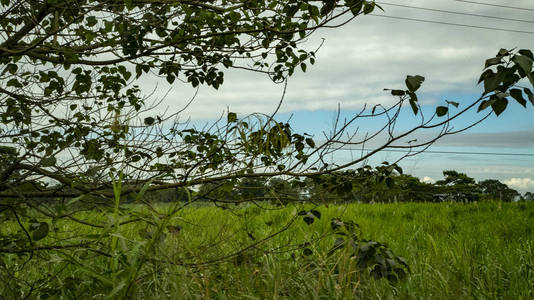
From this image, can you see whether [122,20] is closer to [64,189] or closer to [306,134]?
[64,189]

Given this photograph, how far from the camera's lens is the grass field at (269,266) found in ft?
8.32

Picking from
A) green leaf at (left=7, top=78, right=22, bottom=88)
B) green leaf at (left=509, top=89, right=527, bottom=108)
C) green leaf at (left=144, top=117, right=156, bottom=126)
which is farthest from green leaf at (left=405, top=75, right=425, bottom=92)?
green leaf at (left=7, top=78, right=22, bottom=88)

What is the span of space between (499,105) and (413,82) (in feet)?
1.37

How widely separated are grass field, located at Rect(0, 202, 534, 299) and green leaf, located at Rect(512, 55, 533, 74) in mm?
1219

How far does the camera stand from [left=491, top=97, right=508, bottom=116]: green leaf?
6.70 feet

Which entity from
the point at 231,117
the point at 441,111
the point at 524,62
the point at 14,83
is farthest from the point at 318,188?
the point at 14,83

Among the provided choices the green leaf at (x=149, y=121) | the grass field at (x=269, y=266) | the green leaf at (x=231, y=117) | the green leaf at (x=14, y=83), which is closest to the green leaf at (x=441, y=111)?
the grass field at (x=269, y=266)

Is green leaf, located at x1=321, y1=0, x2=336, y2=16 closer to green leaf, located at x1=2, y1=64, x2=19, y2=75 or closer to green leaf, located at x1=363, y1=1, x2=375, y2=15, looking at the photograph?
green leaf, located at x1=363, y1=1, x2=375, y2=15

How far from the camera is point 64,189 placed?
285 centimetres

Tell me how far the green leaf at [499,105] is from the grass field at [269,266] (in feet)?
3.39

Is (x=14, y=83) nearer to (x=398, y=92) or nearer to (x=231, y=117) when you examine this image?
(x=231, y=117)

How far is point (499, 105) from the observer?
6.73 feet

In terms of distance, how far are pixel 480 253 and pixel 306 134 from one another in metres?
3.20

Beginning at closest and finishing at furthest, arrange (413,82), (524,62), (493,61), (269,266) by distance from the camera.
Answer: (524,62)
(493,61)
(413,82)
(269,266)
